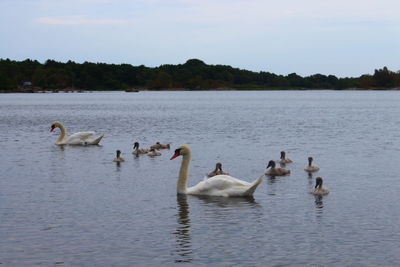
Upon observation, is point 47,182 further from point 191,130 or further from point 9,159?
point 191,130

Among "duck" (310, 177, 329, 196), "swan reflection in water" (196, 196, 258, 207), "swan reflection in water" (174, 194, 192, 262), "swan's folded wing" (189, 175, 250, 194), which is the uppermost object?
"swan's folded wing" (189, 175, 250, 194)

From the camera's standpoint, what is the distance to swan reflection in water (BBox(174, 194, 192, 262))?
15844 mm

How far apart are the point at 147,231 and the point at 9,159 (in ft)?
62.2

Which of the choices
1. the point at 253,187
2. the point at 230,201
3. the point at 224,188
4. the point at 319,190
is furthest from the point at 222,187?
the point at 319,190

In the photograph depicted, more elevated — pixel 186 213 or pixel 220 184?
pixel 220 184

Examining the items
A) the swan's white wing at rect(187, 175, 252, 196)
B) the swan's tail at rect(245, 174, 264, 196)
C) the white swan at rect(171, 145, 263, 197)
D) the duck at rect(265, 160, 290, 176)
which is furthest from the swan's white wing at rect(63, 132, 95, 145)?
the swan's tail at rect(245, 174, 264, 196)

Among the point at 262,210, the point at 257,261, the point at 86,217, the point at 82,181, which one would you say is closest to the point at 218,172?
the point at 82,181

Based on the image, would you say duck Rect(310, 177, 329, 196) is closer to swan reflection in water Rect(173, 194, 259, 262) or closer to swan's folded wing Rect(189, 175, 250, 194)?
swan reflection in water Rect(173, 194, 259, 262)

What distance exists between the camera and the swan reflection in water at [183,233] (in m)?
15.8

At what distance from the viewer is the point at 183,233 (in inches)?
706

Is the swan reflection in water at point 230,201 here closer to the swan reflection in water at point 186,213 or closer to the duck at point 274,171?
the swan reflection in water at point 186,213

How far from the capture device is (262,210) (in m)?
20.9

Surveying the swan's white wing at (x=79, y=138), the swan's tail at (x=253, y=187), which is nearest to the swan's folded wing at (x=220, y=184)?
the swan's tail at (x=253, y=187)

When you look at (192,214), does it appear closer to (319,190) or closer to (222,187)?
(222,187)
